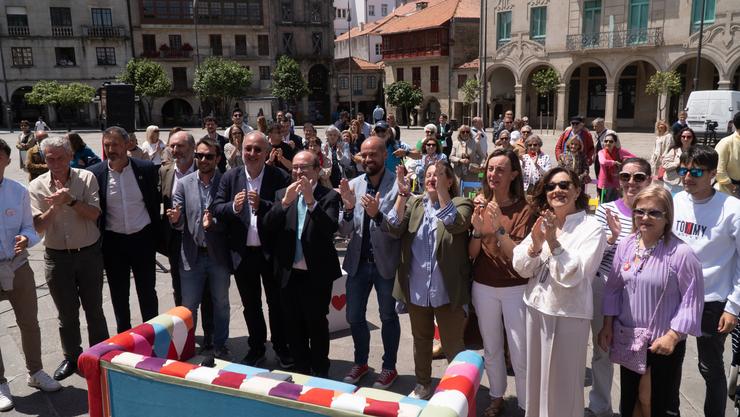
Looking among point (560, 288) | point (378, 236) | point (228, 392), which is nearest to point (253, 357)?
point (378, 236)

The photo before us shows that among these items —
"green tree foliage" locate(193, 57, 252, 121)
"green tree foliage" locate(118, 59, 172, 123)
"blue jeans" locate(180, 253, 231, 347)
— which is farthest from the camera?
"green tree foliage" locate(193, 57, 252, 121)

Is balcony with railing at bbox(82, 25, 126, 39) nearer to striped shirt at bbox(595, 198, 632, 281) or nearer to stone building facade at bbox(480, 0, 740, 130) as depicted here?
stone building facade at bbox(480, 0, 740, 130)

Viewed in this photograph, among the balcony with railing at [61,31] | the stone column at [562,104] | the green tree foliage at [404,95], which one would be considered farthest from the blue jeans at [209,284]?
the balcony with railing at [61,31]

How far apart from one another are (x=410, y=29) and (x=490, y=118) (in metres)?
11.1

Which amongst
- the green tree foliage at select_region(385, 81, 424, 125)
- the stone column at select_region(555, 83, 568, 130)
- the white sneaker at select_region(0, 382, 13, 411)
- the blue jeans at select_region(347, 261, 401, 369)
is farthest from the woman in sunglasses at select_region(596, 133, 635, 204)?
the green tree foliage at select_region(385, 81, 424, 125)

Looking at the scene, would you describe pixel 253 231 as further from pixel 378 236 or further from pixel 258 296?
pixel 378 236

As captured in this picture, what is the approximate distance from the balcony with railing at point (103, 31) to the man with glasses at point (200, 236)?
4933 cm

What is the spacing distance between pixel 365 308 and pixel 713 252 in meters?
2.54

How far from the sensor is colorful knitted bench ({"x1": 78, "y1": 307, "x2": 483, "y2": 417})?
258cm

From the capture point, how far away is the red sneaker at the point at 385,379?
4699 mm

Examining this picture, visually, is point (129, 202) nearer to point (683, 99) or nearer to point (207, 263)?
point (207, 263)

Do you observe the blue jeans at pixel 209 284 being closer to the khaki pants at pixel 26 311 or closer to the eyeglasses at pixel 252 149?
the eyeglasses at pixel 252 149

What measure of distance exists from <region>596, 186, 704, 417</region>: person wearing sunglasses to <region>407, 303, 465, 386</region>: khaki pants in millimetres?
1082

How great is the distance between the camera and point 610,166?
8367mm
